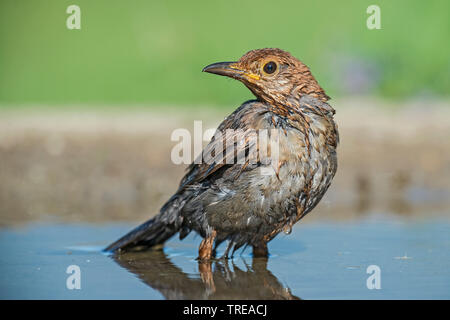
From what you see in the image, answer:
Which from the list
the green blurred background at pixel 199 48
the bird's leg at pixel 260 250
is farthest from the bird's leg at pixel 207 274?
the green blurred background at pixel 199 48

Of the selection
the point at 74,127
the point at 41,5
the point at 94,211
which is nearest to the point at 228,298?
the point at 94,211

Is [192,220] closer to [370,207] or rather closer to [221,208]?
[221,208]

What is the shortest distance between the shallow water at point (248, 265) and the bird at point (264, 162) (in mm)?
275

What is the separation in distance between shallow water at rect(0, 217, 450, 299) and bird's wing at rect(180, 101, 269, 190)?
0.66m

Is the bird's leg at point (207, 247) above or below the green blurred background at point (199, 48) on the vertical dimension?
below

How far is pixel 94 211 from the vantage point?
24.8 feet

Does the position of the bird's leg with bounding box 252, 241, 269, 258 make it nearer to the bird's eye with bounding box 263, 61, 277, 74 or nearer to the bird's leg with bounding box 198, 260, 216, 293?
the bird's leg with bounding box 198, 260, 216, 293

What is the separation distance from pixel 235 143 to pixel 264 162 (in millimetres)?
271

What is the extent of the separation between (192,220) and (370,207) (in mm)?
2440

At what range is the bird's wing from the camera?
17.5ft

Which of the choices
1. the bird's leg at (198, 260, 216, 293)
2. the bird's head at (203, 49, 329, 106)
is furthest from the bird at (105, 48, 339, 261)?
the bird's leg at (198, 260, 216, 293)

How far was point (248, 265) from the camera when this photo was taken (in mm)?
5570

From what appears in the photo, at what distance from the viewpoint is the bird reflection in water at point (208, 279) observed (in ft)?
15.2

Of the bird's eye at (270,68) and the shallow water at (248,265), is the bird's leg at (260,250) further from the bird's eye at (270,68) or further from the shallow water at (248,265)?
the bird's eye at (270,68)
